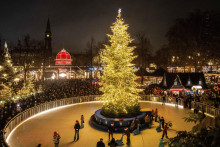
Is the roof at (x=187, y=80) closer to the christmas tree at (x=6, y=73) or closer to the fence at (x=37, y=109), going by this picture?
the fence at (x=37, y=109)

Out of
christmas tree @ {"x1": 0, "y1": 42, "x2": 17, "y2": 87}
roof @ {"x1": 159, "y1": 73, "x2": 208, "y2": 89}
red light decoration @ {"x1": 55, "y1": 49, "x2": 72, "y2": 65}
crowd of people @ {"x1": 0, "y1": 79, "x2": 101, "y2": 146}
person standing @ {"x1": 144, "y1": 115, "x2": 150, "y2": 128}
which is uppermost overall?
red light decoration @ {"x1": 55, "y1": 49, "x2": 72, "y2": 65}

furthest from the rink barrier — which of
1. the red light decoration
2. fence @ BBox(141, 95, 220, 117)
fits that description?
the red light decoration

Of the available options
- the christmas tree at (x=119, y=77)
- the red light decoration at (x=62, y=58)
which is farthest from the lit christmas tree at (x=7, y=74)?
the red light decoration at (x=62, y=58)

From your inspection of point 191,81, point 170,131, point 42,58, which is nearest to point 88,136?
point 170,131

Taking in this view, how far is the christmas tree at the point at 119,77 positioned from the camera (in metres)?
14.6

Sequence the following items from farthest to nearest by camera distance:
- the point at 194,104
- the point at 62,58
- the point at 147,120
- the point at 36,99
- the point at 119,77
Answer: the point at 62,58 < the point at 36,99 < the point at 194,104 < the point at 119,77 < the point at 147,120

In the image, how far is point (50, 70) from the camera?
52.3 metres

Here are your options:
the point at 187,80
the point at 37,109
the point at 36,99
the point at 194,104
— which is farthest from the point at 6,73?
the point at 187,80

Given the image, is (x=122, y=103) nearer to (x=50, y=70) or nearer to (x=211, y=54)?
(x=211, y=54)

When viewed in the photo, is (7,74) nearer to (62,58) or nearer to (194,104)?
(62,58)

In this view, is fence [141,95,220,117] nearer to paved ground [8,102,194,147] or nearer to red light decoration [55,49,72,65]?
paved ground [8,102,194,147]

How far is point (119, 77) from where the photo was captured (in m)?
14.9

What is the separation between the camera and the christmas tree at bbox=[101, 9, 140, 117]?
14.6 meters

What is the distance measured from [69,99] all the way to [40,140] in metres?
11.6
